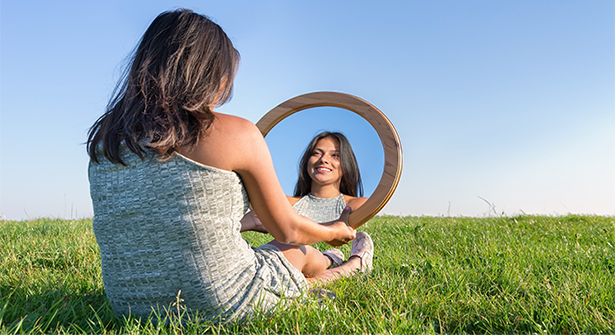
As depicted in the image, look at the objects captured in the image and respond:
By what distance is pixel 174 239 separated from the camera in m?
2.25

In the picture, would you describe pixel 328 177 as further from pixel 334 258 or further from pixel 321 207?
pixel 334 258

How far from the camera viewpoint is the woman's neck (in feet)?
12.5

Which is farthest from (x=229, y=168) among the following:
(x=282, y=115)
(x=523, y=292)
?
(x=523, y=292)

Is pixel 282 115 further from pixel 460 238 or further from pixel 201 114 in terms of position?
pixel 460 238

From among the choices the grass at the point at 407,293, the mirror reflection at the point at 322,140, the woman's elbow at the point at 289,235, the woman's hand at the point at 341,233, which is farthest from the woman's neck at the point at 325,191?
the woman's elbow at the point at 289,235

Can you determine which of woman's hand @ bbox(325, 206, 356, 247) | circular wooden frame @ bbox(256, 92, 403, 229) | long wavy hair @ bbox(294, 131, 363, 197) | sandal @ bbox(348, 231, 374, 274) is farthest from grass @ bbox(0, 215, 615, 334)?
long wavy hair @ bbox(294, 131, 363, 197)

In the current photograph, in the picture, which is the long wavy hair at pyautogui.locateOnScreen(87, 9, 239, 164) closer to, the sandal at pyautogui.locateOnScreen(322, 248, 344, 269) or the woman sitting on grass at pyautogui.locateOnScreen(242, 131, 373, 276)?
the woman sitting on grass at pyautogui.locateOnScreen(242, 131, 373, 276)

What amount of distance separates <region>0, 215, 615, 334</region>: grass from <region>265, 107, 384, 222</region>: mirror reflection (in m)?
0.90

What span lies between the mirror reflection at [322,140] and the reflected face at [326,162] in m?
0.01

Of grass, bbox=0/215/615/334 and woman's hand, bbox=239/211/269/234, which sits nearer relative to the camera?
grass, bbox=0/215/615/334

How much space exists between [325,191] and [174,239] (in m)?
1.81

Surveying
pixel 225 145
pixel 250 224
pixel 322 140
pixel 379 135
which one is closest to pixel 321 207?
pixel 322 140

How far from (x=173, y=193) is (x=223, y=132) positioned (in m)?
0.41

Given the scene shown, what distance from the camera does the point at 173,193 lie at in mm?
2203
